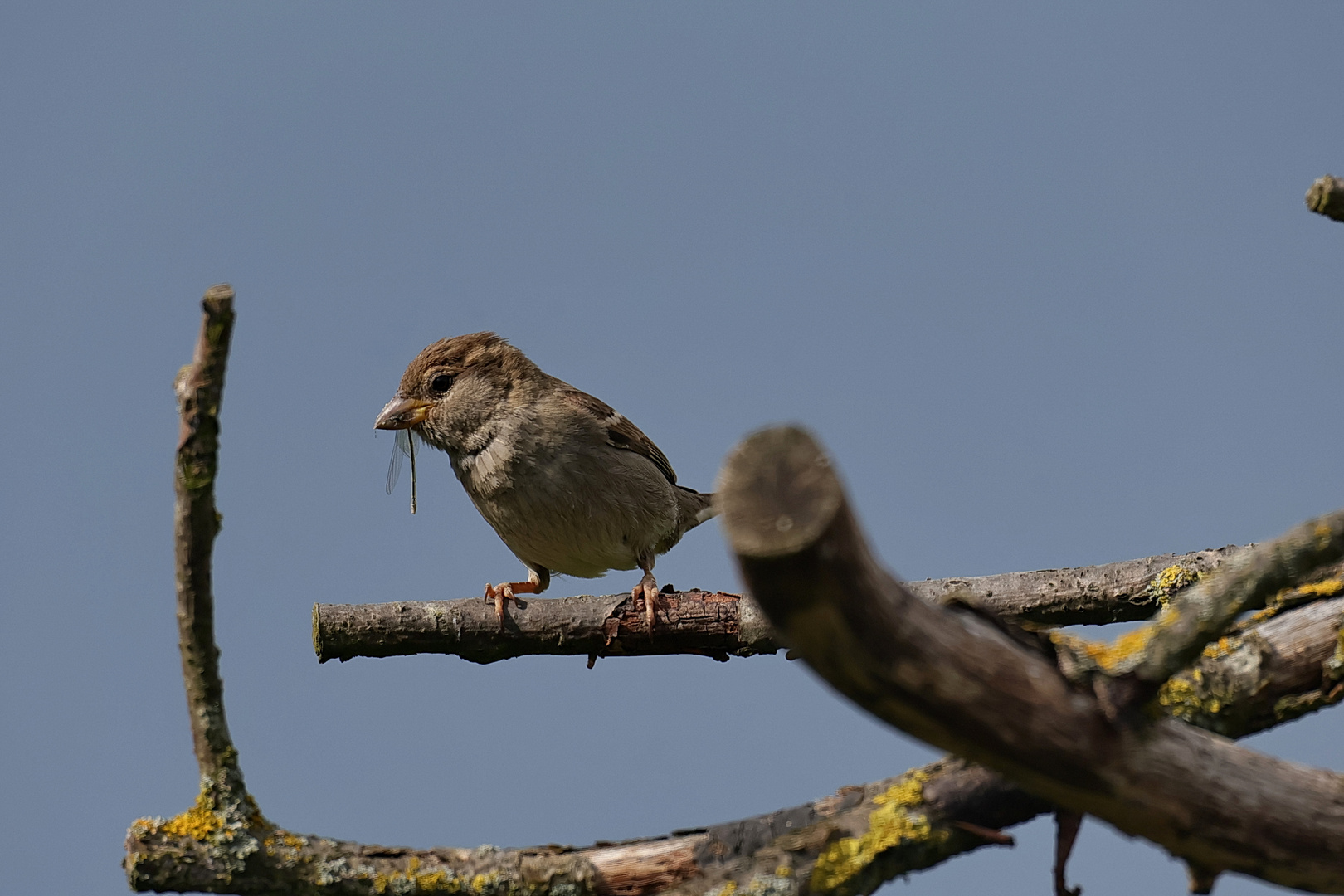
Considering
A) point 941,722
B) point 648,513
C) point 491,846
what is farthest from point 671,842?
point 648,513

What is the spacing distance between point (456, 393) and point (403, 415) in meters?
0.39

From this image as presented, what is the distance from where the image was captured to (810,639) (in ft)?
7.90

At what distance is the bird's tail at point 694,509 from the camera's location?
8195 mm

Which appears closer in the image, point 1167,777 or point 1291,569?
point 1291,569

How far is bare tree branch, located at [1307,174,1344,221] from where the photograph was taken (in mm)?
3482

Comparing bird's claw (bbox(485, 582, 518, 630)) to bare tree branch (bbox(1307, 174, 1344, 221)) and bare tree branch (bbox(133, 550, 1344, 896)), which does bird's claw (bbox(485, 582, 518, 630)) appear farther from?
bare tree branch (bbox(1307, 174, 1344, 221))

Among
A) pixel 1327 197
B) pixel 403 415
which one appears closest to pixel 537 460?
pixel 403 415

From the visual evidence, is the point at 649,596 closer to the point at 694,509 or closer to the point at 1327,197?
the point at 694,509

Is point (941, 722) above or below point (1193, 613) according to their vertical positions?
below

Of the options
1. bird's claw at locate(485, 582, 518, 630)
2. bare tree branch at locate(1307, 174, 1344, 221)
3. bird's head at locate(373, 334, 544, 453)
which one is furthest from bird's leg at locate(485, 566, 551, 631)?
bare tree branch at locate(1307, 174, 1344, 221)

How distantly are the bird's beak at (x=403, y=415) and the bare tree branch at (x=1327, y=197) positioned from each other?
557cm

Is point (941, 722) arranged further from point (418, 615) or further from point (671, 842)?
point (418, 615)

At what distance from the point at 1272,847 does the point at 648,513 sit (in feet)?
16.8

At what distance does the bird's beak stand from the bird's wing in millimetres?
976
